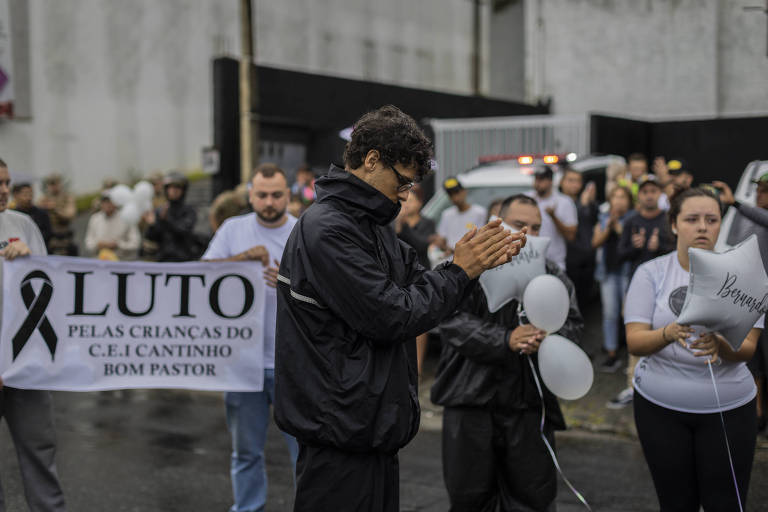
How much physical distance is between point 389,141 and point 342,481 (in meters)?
1.14

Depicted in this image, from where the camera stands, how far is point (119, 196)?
40.0ft

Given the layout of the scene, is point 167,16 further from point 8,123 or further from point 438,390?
point 438,390

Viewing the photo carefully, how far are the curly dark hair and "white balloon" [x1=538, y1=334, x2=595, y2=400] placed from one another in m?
1.51

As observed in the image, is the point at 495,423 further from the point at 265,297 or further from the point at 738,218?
the point at 738,218

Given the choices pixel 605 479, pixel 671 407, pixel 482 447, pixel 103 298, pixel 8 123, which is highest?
pixel 8 123

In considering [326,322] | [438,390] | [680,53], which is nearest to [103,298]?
[438,390]

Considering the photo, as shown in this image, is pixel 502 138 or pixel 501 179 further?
pixel 502 138

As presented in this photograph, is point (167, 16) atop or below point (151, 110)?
atop

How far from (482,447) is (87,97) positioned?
72.1ft

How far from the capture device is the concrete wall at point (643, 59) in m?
19.2

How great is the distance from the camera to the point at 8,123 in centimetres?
2166

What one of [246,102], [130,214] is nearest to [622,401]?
[130,214]

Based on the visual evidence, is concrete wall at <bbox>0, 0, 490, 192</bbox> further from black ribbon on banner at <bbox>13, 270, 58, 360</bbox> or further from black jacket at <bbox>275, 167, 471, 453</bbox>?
black jacket at <bbox>275, 167, 471, 453</bbox>

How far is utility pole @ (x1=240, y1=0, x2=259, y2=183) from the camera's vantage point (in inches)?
610
